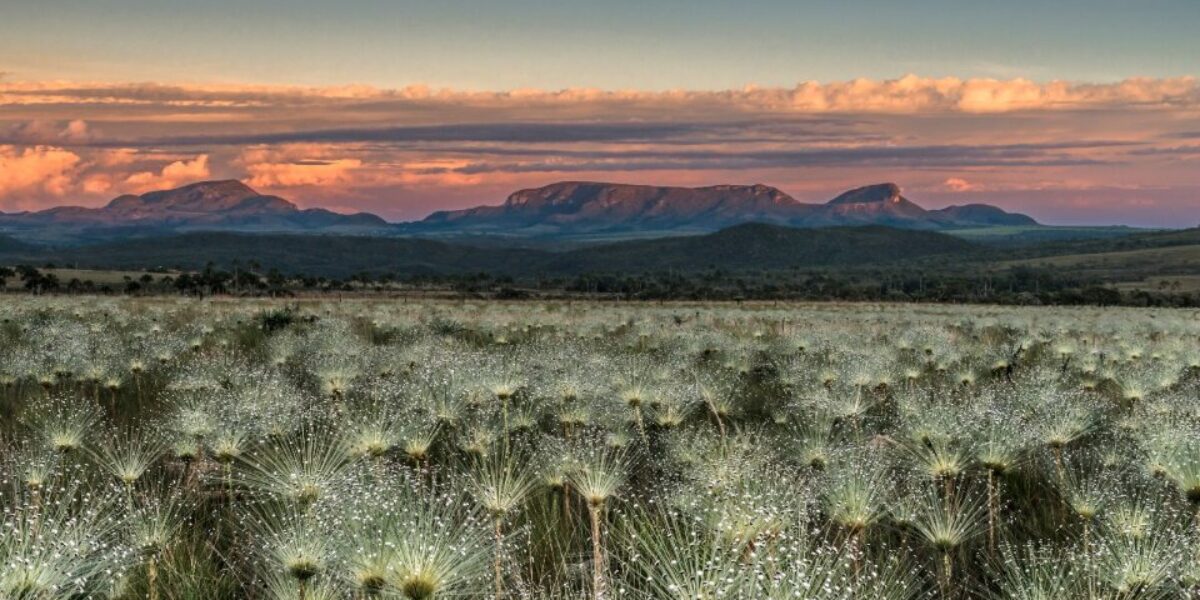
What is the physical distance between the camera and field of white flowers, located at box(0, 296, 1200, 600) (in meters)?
5.10

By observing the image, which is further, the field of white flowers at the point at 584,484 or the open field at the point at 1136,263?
the open field at the point at 1136,263

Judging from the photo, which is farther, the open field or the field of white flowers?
the open field

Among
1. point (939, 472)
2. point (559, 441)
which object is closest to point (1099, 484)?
point (939, 472)

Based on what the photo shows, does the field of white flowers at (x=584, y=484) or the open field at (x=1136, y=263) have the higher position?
the field of white flowers at (x=584, y=484)

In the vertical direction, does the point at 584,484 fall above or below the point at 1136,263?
above

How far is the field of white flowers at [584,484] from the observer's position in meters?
5.10

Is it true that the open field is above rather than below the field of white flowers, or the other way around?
below

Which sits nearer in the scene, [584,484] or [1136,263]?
[584,484]

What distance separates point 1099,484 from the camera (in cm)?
870

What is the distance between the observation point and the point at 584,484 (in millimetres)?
7309

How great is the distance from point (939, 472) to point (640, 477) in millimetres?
3087

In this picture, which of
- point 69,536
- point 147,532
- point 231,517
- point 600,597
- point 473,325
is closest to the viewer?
point 600,597

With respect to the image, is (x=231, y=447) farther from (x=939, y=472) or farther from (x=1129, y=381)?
(x=1129, y=381)

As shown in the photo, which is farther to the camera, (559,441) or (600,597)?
(559,441)
